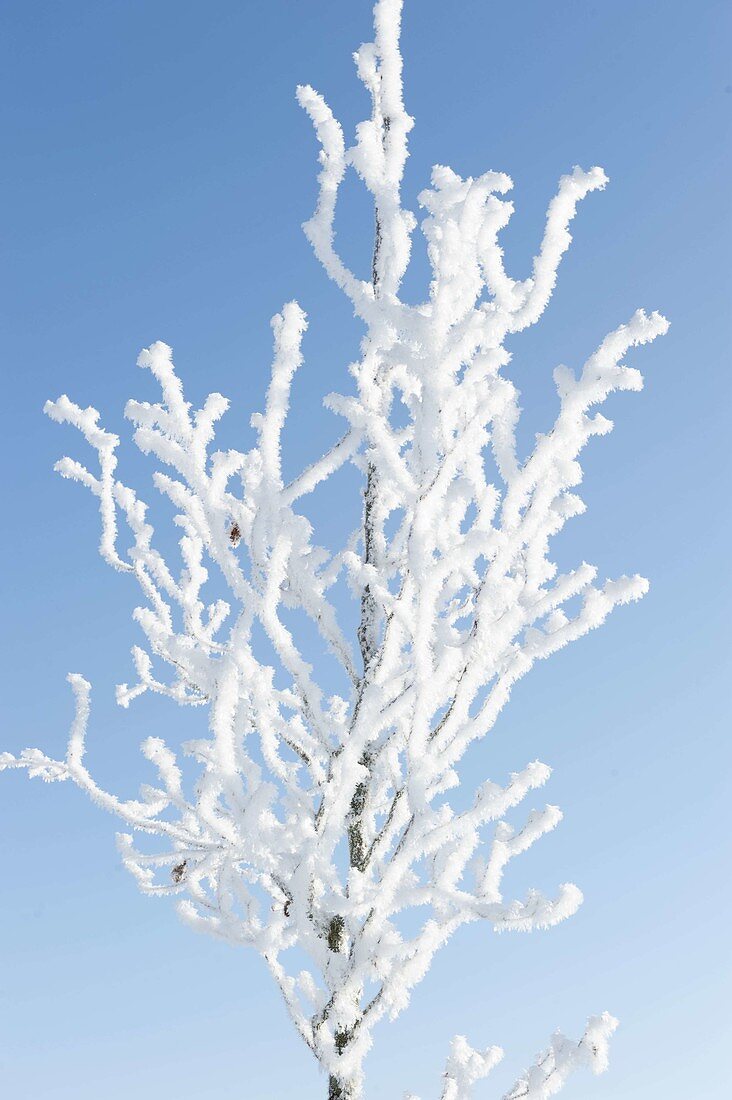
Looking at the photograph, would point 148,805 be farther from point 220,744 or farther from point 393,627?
point 393,627

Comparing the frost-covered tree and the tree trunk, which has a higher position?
the frost-covered tree

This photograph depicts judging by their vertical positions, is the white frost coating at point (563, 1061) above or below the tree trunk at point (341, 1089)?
below

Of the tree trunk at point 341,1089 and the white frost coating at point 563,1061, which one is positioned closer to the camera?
the white frost coating at point 563,1061

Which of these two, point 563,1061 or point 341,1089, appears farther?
point 341,1089

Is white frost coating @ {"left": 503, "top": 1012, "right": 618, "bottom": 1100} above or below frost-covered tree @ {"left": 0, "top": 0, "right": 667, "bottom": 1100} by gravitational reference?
below

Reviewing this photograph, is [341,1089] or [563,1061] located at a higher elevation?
[341,1089]

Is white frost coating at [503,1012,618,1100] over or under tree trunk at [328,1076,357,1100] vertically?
under

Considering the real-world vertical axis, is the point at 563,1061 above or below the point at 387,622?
below

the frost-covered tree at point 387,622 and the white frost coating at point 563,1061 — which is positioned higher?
the frost-covered tree at point 387,622

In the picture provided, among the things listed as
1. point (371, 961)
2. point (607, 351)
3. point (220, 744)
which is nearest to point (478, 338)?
point (607, 351)

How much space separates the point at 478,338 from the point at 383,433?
1.68 ft

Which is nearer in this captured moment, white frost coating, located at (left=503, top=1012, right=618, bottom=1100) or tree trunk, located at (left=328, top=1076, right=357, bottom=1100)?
white frost coating, located at (left=503, top=1012, right=618, bottom=1100)

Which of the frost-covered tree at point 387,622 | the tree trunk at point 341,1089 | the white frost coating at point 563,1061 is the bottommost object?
the white frost coating at point 563,1061

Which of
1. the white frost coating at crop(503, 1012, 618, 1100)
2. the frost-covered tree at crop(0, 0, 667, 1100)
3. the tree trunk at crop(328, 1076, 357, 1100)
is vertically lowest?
the white frost coating at crop(503, 1012, 618, 1100)
